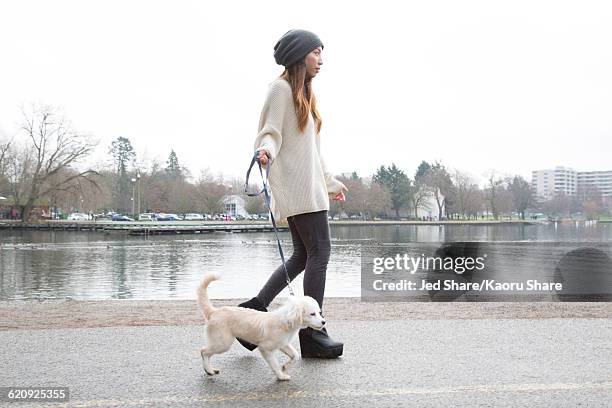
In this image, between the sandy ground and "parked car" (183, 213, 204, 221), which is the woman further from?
"parked car" (183, 213, 204, 221)

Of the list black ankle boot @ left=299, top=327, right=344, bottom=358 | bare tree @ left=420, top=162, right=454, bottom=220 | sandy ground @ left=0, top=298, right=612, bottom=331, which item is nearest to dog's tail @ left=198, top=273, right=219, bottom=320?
black ankle boot @ left=299, top=327, right=344, bottom=358

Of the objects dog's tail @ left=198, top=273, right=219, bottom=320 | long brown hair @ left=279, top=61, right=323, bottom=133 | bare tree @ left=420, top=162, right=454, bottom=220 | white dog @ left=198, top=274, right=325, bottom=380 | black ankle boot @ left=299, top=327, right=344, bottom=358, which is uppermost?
bare tree @ left=420, top=162, right=454, bottom=220

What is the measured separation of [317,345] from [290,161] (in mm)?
1219

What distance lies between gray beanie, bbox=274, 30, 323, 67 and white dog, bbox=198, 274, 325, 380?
163cm

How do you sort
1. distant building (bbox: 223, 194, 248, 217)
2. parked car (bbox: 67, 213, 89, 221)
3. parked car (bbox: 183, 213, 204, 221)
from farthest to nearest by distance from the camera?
distant building (bbox: 223, 194, 248, 217) < parked car (bbox: 183, 213, 204, 221) < parked car (bbox: 67, 213, 89, 221)

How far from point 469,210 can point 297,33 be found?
433 feet

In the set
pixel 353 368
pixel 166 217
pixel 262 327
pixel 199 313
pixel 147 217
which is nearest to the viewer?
pixel 262 327

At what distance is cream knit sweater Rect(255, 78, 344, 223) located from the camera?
4242 millimetres

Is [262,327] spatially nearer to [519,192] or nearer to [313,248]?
[313,248]

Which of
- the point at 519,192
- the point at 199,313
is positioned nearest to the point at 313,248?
the point at 199,313

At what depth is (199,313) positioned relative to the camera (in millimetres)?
6266

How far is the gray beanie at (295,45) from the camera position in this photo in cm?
423

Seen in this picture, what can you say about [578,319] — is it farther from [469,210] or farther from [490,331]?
[469,210]

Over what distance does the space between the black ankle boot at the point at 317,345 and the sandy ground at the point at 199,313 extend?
157cm
